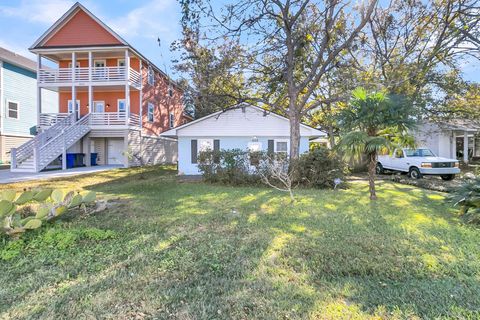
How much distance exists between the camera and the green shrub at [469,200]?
592 centimetres

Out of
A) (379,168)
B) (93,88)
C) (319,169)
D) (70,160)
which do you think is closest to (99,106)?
(93,88)

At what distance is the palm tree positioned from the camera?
7.41 meters

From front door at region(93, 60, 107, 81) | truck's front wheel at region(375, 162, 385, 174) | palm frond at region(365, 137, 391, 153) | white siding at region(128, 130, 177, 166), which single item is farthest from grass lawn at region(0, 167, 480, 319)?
front door at region(93, 60, 107, 81)

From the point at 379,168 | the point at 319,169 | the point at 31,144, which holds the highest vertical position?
the point at 31,144

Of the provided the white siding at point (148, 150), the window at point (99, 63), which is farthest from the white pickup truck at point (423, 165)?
the window at point (99, 63)

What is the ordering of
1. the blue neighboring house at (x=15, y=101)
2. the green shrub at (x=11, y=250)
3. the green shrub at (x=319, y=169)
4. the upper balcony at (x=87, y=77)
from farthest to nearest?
the blue neighboring house at (x=15, y=101) < the upper balcony at (x=87, y=77) < the green shrub at (x=319, y=169) < the green shrub at (x=11, y=250)

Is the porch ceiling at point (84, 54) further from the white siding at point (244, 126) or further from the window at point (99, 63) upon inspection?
the white siding at point (244, 126)

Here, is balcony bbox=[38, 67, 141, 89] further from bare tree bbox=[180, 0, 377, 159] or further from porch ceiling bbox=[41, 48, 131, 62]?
bare tree bbox=[180, 0, 377, 159]

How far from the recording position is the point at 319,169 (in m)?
11.1

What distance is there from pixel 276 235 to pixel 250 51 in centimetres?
1174

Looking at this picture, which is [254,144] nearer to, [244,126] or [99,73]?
[244,126]

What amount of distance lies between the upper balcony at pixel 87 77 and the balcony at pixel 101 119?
7.31 feet

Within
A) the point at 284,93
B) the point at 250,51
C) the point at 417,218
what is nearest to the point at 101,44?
the point at 250,51

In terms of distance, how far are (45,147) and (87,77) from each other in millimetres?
6810
